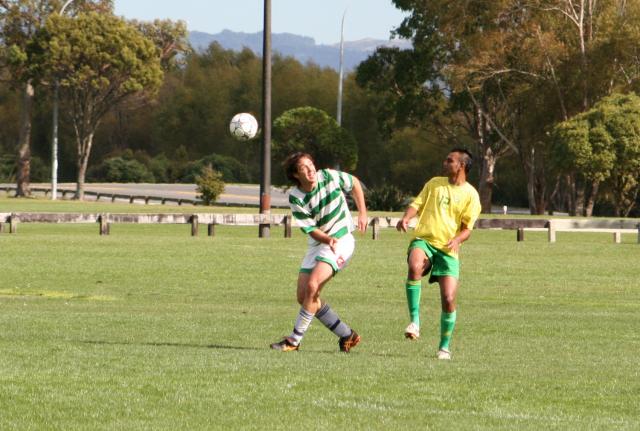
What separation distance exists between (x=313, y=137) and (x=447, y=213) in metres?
58.8

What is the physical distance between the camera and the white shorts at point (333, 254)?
488 inches

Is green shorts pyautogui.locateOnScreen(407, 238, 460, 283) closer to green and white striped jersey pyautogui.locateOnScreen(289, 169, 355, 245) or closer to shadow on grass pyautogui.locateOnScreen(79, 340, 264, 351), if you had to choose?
green and white striped jersey pyautogui.locateOnScreen(289, 169, 355, 245)

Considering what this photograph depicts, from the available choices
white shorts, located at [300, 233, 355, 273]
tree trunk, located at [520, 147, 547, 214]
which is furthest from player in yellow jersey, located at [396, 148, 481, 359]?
tree trunk, located at [520, 147, 547, 214]

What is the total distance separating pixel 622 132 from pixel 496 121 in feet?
53.4

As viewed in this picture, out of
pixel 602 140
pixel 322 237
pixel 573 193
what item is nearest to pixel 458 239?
pixel 322 237

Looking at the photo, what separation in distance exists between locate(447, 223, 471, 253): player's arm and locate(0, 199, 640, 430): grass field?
3.42ft

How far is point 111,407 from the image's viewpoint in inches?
357

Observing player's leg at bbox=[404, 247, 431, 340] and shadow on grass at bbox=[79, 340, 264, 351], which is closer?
player's leg at bbox=[404, 247, 431, 340]

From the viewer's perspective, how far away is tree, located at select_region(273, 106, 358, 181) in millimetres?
70625

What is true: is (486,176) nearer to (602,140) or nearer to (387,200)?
(387,200)

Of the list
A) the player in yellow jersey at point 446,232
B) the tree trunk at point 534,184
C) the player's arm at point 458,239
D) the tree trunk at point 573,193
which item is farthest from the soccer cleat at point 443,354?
the tree trunk at point 534,184

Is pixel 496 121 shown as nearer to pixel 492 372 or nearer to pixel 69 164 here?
pixel 69 164

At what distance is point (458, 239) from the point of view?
12.6 meters

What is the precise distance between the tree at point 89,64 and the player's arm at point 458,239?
61846mm
